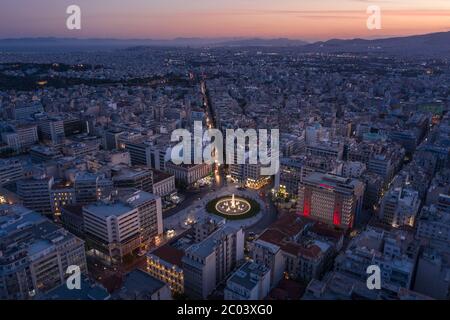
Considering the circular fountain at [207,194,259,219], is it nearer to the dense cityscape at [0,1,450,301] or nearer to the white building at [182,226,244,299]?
the dense cityscape at [0,1,450,301]

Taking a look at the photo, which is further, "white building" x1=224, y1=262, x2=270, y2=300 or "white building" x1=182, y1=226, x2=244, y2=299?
"white building" x1=182, y1=226, x2=244, y2=299

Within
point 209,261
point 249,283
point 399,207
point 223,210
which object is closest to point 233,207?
point 223,210

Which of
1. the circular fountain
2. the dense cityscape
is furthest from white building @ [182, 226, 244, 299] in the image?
the circular fountain

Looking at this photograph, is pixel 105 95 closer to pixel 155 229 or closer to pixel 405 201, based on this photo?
pixel 155 229

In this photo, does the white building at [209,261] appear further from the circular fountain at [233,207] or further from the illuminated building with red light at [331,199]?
the illuminated building with red light at [331,199]
